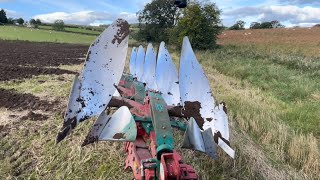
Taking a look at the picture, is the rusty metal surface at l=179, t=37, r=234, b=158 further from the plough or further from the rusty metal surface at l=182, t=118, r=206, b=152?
the rusty metal surface at l=182, t=118, r=206, b=152

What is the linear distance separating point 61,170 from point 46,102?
9.86 ft

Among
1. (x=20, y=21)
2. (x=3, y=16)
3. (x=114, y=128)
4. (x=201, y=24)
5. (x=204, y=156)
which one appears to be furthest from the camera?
(x=20, y=21)

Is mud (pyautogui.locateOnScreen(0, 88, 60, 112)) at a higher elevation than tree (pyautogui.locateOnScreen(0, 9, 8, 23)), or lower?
lower

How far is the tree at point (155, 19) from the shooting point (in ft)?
168

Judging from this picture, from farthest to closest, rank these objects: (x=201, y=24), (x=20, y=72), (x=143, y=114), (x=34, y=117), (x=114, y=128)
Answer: (x=201, y=24), (x=20, y=72), (x=34, y=117), (x=143, y=114), (x=114, y=128)

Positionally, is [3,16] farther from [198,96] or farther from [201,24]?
[198,96]

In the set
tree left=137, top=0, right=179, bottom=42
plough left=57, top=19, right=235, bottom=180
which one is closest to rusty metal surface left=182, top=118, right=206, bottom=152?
plough left=57, top=19, right=235, bottom=180

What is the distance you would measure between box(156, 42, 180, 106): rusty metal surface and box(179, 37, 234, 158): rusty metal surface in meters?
0.44

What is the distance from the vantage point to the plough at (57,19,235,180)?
2.37 meters

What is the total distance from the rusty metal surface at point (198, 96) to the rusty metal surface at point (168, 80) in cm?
44

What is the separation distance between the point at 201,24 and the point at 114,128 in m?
31.8

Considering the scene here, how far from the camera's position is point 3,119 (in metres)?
5.66

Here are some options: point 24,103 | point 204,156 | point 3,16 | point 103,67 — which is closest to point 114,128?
point 103,67

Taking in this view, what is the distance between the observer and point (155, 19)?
170 feet
